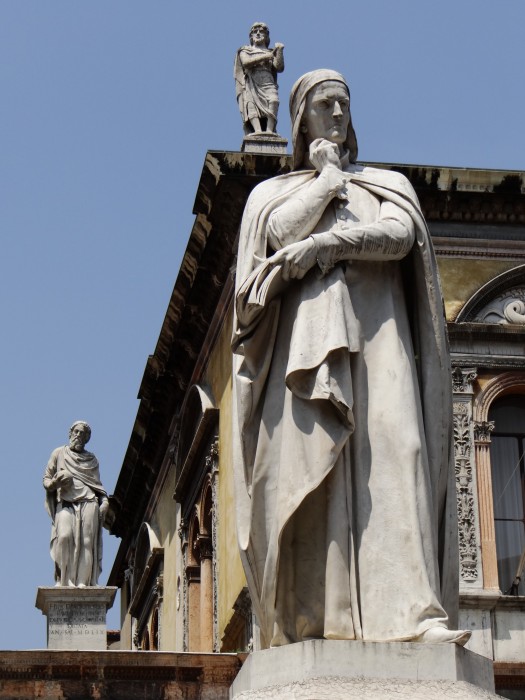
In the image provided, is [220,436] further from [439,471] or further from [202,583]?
[439,471]

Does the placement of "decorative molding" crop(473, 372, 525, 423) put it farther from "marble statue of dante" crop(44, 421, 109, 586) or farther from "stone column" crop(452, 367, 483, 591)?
"marble statue of dante" crop(44, 421, 109, 586)

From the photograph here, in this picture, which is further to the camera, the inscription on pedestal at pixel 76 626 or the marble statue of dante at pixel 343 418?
the inscription on pedestal at pixel 76 626

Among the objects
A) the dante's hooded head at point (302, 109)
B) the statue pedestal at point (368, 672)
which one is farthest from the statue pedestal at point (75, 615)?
the statue pedestal at point (368, 672)

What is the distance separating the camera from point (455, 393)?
1978 cm

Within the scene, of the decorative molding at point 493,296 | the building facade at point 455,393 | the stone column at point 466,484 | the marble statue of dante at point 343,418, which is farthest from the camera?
the decorative molding at point 493,296

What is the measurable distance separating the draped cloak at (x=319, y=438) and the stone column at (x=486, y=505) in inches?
520

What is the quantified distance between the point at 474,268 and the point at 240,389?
14917 mm

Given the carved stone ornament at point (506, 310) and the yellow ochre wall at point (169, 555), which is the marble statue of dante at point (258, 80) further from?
the yellow ochre wall at point (169, 555)

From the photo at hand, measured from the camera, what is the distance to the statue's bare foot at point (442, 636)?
5.44 m

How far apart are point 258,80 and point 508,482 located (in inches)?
228

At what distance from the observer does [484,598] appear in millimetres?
18781

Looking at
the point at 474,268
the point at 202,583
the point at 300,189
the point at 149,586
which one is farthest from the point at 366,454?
the point at 149,586

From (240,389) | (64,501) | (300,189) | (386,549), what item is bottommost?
(386,549)

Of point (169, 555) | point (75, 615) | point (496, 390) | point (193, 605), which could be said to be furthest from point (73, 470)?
point (169, 555)
